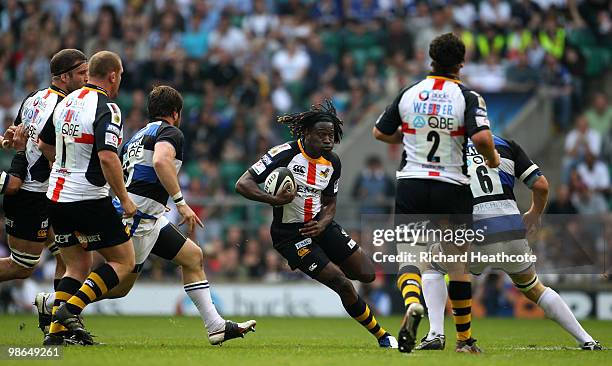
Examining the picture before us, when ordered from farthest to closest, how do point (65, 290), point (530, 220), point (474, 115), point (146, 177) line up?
point (530, 220) < point (146, 177) < point (65, 290) < point (474, 115)

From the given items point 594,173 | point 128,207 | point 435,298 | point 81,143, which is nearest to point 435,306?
point 435,298

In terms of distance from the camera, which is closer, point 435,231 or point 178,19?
point 435,231

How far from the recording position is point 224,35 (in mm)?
24094

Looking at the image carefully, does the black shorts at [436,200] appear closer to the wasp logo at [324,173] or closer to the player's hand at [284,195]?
the player's hand at [284,195]

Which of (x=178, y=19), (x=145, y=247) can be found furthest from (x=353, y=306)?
(x=178, y=19)

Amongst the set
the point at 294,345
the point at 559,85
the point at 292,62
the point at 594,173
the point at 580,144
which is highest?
the point at 292,62

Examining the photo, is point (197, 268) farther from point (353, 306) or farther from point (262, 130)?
point (262, 130)

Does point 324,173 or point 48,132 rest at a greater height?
point 48,132

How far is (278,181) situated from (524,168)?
228cm

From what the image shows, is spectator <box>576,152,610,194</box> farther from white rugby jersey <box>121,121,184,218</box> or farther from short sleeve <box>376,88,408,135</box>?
white rugby jersey <box>121,121,184,218</box>

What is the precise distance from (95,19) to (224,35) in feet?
9.22

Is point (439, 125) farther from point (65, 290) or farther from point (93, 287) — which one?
point (65, 290)

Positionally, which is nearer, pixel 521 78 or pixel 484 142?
pixel 484 142

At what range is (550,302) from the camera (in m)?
10.6
